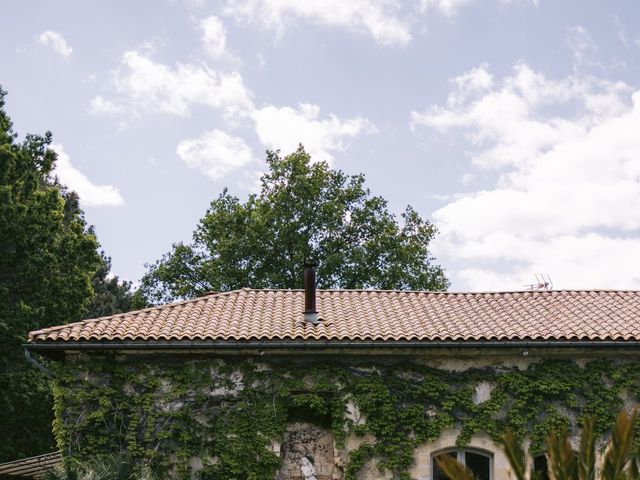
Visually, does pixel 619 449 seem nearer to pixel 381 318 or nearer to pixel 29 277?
pixel 381 318

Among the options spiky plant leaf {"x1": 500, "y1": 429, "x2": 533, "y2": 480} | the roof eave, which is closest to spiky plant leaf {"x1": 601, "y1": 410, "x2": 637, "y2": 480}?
spiky plant leaf {"x1": 500, "y1": 429, "x2": 533, "y2": 480}

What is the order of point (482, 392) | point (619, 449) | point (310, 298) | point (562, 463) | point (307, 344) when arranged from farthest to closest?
1. point (310, 298)
2. point (482, 392)
3. point (307, 344)
4. point (562, 463)
5. point (619, 449)

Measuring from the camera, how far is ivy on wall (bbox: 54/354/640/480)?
1169 centimetres

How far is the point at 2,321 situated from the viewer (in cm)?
1845

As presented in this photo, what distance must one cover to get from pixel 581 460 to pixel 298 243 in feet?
76.2

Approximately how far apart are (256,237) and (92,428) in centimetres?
1586

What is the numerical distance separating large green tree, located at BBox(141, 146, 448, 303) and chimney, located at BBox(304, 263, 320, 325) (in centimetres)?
1279

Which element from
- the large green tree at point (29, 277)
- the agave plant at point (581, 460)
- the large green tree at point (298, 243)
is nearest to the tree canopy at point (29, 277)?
the large green tree at point (29, 277)

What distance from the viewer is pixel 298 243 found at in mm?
27609

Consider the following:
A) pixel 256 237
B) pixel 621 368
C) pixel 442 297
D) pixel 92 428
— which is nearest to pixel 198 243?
pixel 256 237

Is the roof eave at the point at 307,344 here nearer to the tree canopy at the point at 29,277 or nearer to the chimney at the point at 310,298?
the chimney at the point at 310,298

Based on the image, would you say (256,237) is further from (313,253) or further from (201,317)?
(201,317)

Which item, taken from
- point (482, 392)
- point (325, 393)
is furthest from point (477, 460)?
point (325, 393)

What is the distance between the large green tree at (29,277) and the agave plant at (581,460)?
16289mm
